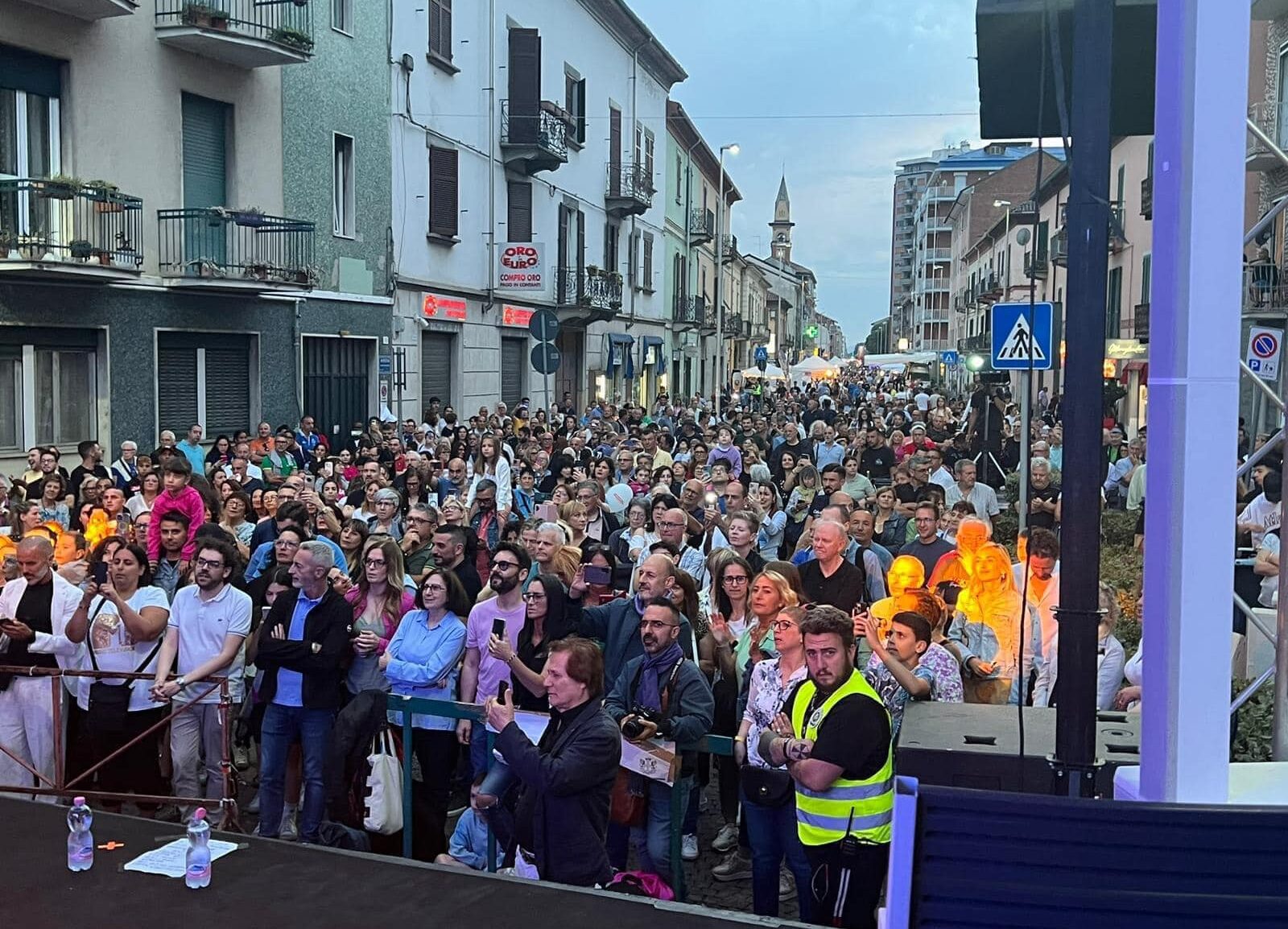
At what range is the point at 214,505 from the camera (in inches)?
409

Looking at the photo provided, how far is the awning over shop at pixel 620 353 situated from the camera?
128 ft

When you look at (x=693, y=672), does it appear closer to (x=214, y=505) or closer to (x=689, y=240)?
(x=214, y=505)

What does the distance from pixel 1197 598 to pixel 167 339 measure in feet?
56.6

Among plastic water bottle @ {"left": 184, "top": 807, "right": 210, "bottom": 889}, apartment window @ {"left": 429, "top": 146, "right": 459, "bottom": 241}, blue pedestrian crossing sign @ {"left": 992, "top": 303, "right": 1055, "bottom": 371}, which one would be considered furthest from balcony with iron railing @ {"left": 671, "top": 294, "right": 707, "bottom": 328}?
plastic water bottle @ {"left": 184, "top": 807, "right": 210, "bottom": 889}

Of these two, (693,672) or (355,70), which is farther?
(355,70)

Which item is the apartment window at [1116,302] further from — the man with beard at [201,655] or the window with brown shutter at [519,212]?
the man with beard at [201,655]

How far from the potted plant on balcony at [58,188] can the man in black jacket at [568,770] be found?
12.2 m

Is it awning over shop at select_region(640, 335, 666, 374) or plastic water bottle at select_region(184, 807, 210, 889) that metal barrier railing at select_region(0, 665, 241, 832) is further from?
awning over shop at select_region(640, 335, 666, 374)

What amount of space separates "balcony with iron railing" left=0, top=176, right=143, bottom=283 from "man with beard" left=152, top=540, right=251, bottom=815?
901 cm

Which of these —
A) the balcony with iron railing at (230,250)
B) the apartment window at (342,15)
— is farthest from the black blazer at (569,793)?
the apartment window at (342,15)

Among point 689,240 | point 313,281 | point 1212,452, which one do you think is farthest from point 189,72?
point 689,240

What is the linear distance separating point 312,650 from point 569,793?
2.22 metres

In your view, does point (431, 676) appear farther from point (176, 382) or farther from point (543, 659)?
point (176, 382)

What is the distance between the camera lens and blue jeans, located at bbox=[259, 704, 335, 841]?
21.5 ft
